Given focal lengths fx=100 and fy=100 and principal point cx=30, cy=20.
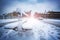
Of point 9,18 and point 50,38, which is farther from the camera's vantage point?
point 9,18

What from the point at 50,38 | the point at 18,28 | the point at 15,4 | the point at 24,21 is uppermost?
the point at 15,4

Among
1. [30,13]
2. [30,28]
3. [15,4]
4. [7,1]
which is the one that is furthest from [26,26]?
[7,1]

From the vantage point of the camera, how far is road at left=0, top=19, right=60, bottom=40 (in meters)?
1.58

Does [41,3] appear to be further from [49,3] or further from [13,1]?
[13,1]

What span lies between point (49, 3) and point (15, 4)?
0.57 metres

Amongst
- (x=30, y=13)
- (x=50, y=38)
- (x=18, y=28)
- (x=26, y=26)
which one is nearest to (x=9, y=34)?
A: (x=18, y=28)

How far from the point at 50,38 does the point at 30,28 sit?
352 mm

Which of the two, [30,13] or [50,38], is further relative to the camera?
[30,13]

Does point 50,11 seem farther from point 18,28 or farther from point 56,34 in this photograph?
point 18,28

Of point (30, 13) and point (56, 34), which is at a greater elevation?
point (30, 13)

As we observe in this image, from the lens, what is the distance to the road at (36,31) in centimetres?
158

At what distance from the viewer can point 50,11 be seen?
1674 millimetres

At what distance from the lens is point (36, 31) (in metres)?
1.61

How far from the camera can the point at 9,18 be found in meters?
1.69
